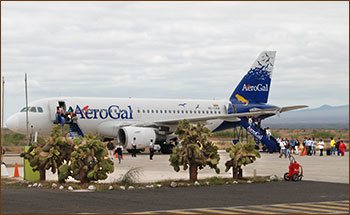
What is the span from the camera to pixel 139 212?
14281 mm

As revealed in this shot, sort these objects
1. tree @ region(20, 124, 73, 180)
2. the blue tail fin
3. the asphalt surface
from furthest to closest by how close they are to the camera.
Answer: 1. the blue tail fin
2. tree @ region(20, 124, 73, 180)
3. the asphalt surface

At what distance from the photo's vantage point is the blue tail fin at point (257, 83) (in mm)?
52844

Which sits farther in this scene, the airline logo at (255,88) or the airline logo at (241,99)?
the airline logo at (255,88)

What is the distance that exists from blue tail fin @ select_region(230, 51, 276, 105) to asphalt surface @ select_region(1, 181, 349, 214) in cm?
3197

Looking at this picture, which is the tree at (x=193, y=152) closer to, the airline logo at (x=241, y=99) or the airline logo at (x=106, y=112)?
the airline logo at (x=106, y=112)

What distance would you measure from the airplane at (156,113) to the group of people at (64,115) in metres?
0.36

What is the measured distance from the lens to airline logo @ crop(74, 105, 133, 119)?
42.5 metres

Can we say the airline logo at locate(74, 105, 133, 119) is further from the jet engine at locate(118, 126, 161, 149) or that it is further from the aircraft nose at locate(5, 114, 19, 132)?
the aircraft nose at locate(5, 114, 19, 132)

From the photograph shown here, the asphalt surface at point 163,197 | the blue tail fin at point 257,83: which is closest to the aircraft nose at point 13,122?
the blue tail fin at point 257,83

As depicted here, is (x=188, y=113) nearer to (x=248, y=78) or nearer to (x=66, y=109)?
(x=248, y=78)

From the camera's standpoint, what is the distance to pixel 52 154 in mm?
21562

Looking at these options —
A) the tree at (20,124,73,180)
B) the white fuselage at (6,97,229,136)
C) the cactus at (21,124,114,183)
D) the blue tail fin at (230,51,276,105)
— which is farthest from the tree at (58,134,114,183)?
the blue tail fin at (230,51,276,105)

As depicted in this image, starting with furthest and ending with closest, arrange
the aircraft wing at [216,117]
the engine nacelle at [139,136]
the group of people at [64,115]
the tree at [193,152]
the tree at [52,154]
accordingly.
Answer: the aircraft wing at [216,117] → the group of people at [64,115] → the engine nacelle at [139,136] → the tree at [193,152] → the tree at [52,154]

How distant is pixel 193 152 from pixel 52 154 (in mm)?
4782
